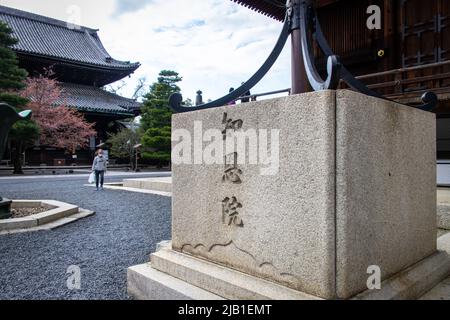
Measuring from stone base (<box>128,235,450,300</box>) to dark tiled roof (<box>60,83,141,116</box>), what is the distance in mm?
23728

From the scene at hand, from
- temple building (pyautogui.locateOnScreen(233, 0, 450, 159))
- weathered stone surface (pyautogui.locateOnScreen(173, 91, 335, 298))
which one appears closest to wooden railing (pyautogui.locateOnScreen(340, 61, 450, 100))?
temple building (pyautogui.locateOnScreen(233, 0, 450, 159))

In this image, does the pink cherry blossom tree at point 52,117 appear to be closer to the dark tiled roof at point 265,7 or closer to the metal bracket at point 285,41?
the dark tiled roof at point 265,7

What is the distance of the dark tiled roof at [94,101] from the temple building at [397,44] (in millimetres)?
19658

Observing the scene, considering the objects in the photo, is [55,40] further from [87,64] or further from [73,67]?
[87,64]

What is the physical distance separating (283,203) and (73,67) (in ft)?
93.3

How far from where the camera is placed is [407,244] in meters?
2.33

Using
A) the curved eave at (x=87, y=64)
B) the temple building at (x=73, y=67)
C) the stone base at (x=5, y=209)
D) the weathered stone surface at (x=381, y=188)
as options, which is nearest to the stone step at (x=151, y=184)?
the stone base at (x=5, y=209)

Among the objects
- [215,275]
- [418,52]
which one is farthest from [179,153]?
[418,52]

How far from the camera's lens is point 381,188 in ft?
6.75

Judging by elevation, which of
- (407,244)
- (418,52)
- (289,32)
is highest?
(418,52)

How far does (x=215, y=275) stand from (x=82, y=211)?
221 inches

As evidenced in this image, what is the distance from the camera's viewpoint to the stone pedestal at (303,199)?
70.3 inches

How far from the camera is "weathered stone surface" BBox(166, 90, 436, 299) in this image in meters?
1.78
